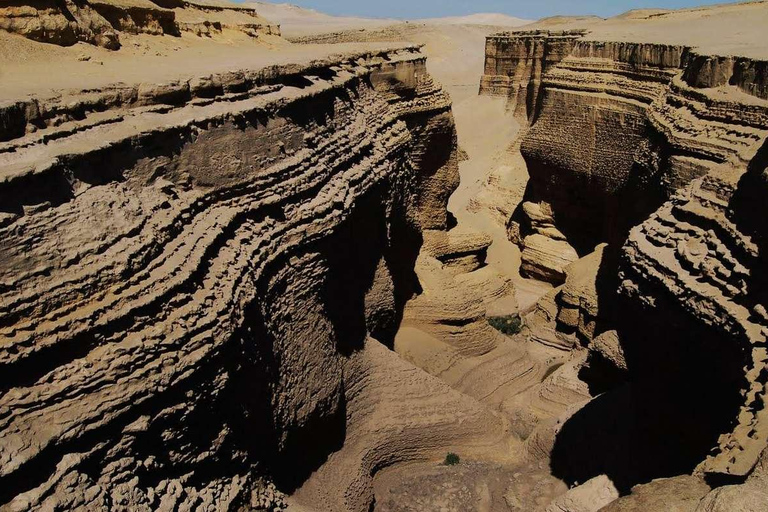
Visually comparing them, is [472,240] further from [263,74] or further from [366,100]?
[263,74]

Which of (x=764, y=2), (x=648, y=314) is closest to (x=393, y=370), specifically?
(x=648, y=314)

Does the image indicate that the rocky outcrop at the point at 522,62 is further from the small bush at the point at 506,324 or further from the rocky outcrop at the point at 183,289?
the rocky outcrop at the point at 183,289

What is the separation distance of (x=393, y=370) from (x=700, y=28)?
631 inches

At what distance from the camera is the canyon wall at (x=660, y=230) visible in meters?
6.32

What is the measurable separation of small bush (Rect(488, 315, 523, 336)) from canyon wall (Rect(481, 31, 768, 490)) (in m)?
1.11

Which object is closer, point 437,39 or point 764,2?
point 764,2

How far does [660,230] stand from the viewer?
7.86 m

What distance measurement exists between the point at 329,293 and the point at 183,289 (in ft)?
11.2

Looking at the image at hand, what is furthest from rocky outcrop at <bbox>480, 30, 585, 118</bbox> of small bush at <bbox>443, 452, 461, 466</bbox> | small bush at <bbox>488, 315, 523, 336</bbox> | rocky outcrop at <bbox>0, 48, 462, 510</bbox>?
small bush at <bbox>443, 452, 461, 466</bbox>

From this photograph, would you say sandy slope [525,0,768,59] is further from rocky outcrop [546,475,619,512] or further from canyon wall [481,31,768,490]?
rocky outcrop [546,475,619,512]

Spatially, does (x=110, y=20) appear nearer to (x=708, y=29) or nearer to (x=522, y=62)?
(x=708, y=29)

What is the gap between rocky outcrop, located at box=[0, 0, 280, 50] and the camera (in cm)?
909

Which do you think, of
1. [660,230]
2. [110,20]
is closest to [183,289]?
[660,230]

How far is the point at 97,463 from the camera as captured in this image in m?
5.34
